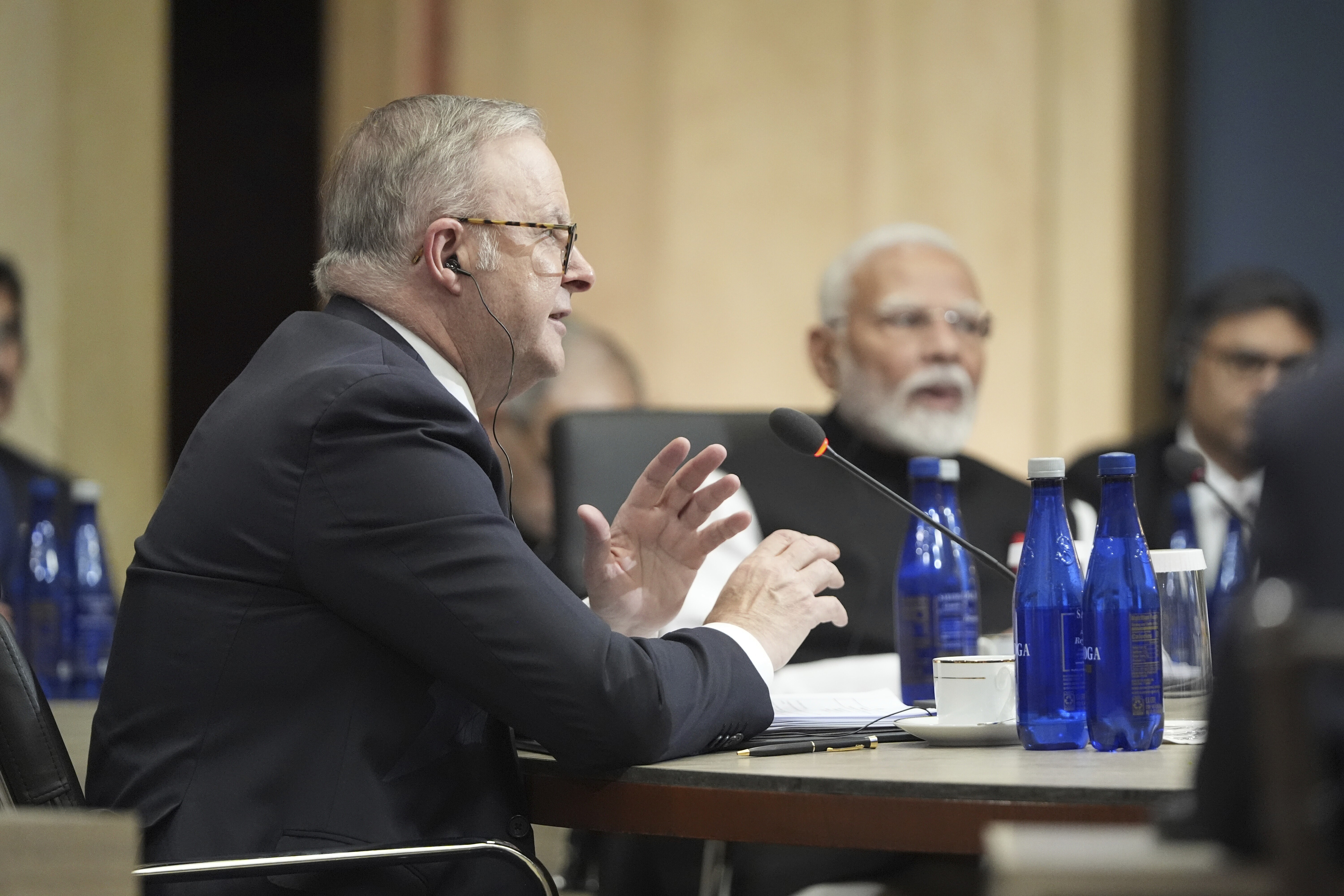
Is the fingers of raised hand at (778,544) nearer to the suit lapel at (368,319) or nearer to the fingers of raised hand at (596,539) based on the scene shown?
the fingers of raised hand at (596,539)

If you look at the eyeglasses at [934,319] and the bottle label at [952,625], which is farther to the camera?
the eyeglasses at [934,319]

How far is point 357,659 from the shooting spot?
1558 mm

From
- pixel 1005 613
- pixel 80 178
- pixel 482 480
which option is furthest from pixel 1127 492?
pixel 80 178

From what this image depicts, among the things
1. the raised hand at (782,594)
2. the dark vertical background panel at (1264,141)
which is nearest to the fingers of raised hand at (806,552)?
the raised hand at (782,594)

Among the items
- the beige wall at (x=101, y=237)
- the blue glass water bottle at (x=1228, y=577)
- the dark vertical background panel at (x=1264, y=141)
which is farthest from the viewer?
the beige wall at (x=101, y=237)

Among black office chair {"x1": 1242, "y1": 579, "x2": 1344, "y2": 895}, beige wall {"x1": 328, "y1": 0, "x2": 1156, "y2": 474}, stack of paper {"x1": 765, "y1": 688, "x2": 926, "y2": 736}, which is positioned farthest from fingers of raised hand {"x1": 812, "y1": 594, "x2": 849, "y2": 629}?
beige wall {"x1": 328, "y1": 0, "x2": 1156, "y2": 474}

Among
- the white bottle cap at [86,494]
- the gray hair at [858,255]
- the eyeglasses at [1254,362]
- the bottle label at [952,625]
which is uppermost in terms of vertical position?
the gray hair at [858,255]

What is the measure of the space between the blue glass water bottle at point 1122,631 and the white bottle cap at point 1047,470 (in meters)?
0.05

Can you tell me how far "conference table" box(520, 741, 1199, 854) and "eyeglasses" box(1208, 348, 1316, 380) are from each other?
8.33 feet

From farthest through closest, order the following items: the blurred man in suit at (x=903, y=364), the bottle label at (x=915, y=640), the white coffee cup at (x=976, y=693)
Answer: the blurred man in suit at (x=903, y=364) < the bottle label at (x=915, y=640) < the white coffee cup at (x=976, y=693)

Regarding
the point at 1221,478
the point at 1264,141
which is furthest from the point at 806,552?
the point at 1264,141

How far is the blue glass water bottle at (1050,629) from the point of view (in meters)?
1.59

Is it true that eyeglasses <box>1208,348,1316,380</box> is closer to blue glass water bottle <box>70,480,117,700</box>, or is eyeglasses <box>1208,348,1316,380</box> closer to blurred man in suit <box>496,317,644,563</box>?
blurred man in suit <box>496,317,644,563</box>

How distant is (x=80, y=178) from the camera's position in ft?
16.6
